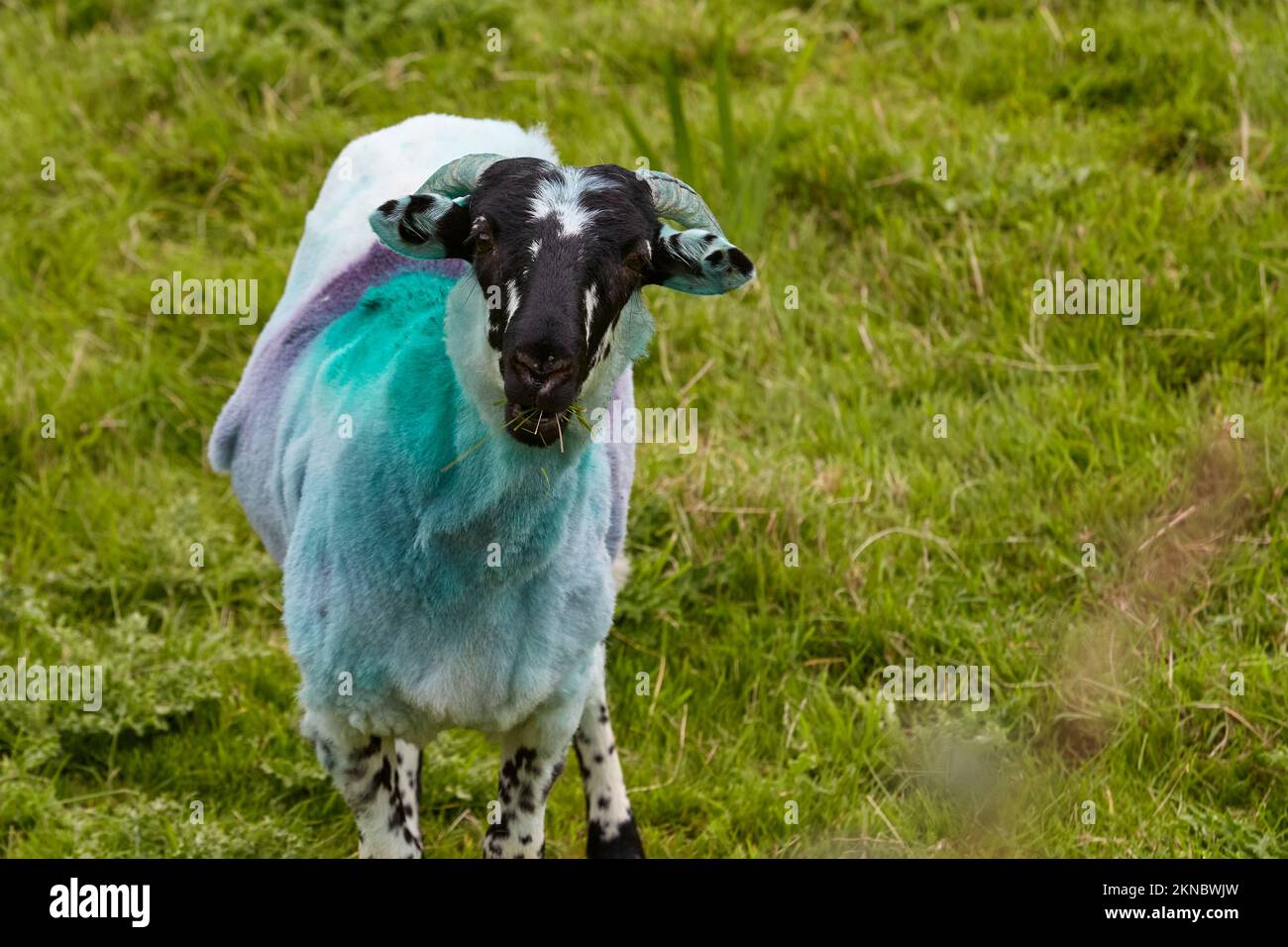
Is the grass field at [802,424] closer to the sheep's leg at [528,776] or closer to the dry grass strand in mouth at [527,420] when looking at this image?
the sheep's leg at [528,776]

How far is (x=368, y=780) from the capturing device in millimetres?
4688

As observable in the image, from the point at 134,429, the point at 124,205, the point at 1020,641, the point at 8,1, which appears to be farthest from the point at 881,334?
the point at 8,1

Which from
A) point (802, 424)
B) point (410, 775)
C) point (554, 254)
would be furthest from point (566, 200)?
point (802, 424)

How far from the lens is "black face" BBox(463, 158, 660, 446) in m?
3.88

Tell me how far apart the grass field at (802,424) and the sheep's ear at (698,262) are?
146 cm

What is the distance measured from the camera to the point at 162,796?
5594 mm

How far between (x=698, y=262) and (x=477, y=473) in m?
A: 0.75

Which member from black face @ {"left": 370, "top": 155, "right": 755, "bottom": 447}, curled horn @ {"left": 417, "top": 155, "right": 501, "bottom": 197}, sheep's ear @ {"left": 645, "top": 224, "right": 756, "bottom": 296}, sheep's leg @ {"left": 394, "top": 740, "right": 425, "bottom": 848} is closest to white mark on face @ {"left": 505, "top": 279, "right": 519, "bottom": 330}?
black face @ {"left": 370, "top": 155, "right": 755, "bottom": 447}

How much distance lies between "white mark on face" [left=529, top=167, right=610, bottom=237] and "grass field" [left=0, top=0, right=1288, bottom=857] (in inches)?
55.5

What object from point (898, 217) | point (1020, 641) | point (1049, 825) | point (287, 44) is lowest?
point (1049, 825)

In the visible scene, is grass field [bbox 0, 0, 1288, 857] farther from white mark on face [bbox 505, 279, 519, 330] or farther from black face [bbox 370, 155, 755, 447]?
white mark on face [bbox 505, 279, 519, 330]

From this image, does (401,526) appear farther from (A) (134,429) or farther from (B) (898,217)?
(B) (898,217)

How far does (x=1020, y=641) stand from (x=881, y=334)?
1755 millimetres

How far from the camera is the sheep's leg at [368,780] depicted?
15.1 feet
